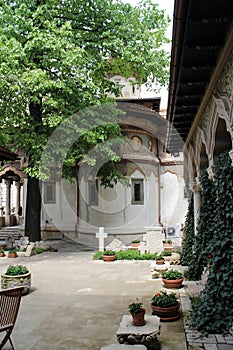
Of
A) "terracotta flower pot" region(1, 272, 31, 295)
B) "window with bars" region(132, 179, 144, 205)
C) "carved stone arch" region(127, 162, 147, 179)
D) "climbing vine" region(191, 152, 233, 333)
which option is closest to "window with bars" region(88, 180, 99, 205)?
"carved stone arch" region(127, 162, 147, 179)

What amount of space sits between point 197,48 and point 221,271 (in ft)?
12.1

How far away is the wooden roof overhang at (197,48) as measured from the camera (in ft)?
13.5

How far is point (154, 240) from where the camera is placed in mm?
16906

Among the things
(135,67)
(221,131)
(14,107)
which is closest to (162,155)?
(135,67)

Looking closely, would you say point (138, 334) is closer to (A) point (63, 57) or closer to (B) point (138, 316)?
(B) point (138, 316)

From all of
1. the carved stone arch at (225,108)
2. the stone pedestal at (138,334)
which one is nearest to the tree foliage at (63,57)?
the carved stone arch at (225,108)

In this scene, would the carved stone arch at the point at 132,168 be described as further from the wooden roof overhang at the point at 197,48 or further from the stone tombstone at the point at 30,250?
the wooden roof overhang at the point at 197,48

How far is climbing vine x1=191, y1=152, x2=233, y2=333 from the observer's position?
6.21 m

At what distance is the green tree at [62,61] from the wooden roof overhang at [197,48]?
8.95m

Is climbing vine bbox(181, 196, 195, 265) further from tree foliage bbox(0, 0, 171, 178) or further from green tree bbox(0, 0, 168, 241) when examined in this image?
tree foliage bbox(0, 0, 171, 178)

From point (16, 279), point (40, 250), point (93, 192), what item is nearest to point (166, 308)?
point (16, 279)

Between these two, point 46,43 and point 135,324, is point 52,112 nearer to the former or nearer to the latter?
point 46,43

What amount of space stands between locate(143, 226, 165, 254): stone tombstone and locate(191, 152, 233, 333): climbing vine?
1030 cm

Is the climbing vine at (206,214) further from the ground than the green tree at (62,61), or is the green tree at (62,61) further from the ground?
the green tree at (62,61)
